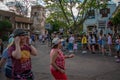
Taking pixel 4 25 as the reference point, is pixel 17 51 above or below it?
below

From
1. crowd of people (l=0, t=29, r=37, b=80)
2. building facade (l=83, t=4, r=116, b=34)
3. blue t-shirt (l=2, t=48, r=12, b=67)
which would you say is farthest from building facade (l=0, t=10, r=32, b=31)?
crowd of people (l=0, t=29, r=37, b=80)

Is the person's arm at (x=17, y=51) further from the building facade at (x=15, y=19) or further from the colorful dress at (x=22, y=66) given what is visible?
the building facade at (x=15, y=19)

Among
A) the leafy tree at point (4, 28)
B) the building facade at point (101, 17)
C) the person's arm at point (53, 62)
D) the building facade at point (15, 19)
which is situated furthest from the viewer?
the building facade at point (15, 19)

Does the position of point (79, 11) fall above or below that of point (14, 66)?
above

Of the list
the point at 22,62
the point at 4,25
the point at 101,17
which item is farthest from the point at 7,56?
the point at 101,17

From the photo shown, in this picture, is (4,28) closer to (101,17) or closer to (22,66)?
(101,17)

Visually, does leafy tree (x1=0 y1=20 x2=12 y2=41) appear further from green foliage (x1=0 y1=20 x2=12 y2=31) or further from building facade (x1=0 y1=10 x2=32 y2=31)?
building facade (x1=0 y1=10 x2=32 y2=31)

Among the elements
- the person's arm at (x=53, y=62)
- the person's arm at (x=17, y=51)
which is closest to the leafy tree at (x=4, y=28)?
the person's arm at (x=53, y=62)

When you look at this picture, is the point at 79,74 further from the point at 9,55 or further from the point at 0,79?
the point at 9,55

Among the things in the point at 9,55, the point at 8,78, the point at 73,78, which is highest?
the point at 9,55

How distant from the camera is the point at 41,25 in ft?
351

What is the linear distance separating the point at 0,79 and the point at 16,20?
55148 millimetres

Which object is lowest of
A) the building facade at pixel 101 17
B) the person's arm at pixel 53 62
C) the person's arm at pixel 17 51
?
the person's arm at pixel 53 62

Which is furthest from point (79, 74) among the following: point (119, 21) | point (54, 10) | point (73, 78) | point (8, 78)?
point (54, 10)
